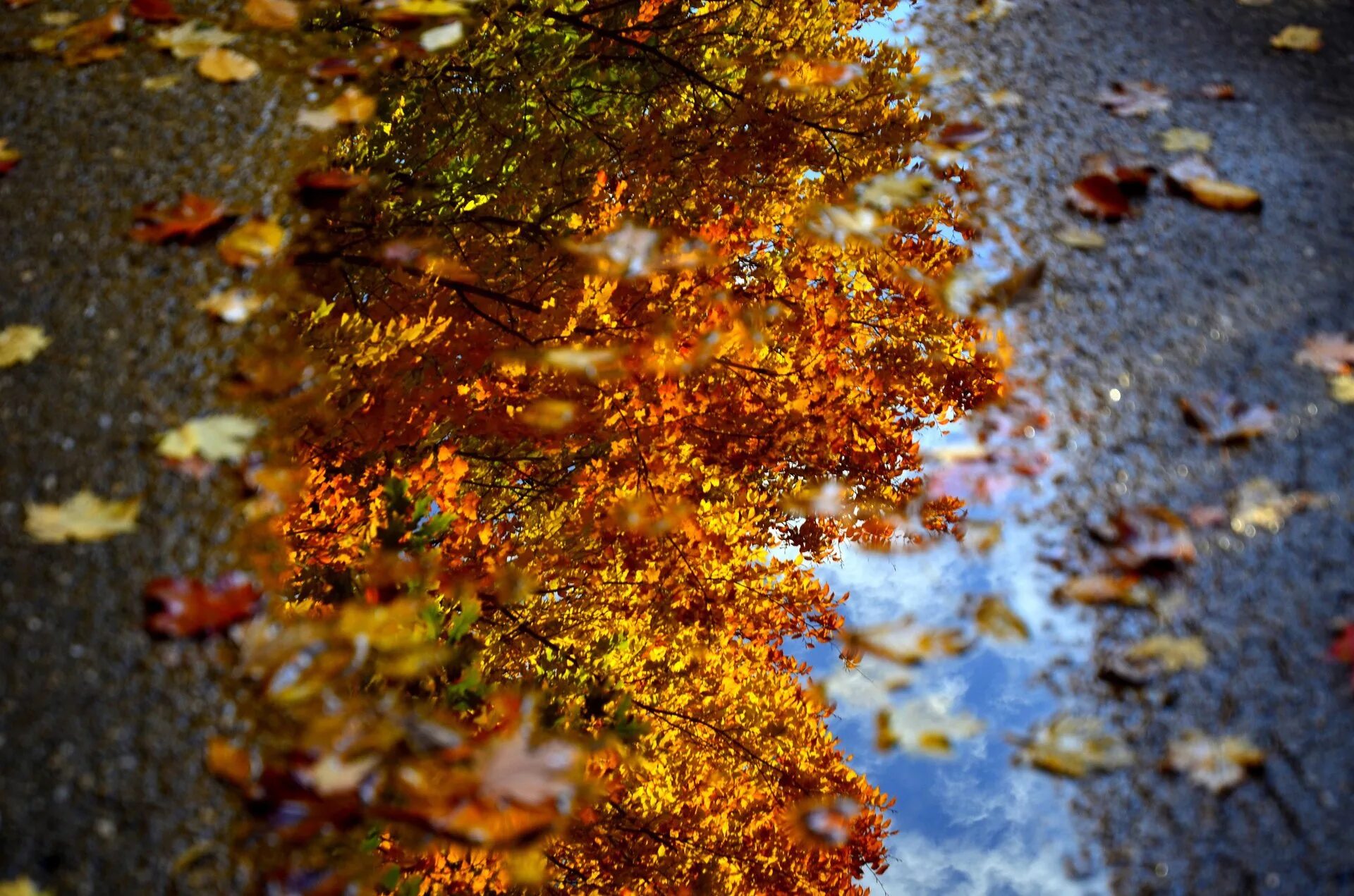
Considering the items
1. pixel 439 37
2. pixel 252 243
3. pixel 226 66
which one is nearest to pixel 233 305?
pixel 252 243

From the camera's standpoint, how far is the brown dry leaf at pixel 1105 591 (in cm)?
189

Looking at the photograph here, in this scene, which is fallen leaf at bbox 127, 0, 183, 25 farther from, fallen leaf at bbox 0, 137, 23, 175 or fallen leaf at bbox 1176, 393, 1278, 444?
fallen leaf at bbox 1176, 393, 1278, 444

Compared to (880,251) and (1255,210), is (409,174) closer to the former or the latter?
(880,251)

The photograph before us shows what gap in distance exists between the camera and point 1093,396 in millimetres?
2307

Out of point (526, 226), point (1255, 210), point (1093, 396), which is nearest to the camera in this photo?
point (1093, 396)

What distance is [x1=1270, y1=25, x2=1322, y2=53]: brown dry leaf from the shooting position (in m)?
2.97

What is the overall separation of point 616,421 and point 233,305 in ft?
13.7

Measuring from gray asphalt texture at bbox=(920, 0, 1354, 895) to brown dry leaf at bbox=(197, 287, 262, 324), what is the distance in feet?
6.57

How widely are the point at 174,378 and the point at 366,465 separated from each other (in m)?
3.23

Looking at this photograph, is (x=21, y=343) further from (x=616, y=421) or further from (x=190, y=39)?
(x=616, y=421)

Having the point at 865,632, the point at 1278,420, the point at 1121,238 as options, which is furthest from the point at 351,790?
the point at 1121,238

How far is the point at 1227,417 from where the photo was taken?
2.12 meters

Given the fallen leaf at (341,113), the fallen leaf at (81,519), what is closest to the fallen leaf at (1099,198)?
the fallen leaf at (341,113)

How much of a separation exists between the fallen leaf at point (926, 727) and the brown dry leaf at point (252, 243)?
1.95 metres
